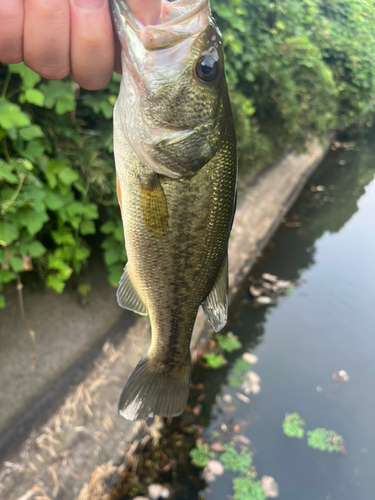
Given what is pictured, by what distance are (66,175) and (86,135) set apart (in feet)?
1.43

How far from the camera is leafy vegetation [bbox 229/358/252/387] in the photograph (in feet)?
10.7

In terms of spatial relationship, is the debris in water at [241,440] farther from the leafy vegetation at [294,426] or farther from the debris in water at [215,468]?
the leafy vegetation at [294,426]

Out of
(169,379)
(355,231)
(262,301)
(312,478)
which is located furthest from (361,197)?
(169,379)

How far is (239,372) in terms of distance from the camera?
3.34 m

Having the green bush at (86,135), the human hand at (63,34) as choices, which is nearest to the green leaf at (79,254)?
the green bush at (86,135)

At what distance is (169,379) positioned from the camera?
Answer: 138 cm

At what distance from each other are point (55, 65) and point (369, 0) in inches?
342

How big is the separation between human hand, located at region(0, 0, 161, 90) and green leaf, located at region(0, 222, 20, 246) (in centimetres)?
101

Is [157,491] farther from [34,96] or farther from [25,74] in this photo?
[25,74]

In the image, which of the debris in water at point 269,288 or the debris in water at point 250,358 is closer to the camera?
the debris in water at point 250,358

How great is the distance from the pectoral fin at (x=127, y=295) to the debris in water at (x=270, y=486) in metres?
2.23

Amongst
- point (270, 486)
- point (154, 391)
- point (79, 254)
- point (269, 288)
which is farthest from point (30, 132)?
point (269, 288)

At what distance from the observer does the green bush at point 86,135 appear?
1.76m

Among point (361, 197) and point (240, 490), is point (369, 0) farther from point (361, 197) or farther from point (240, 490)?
point (240, 490)
